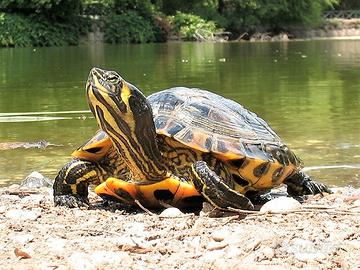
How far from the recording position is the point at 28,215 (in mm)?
3252

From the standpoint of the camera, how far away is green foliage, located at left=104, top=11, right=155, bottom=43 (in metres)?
37.2

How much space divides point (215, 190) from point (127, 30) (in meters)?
35.0

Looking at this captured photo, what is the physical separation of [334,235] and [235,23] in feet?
136

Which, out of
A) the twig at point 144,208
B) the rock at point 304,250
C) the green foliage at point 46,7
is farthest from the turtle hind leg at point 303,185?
the green foliage at point 46,7

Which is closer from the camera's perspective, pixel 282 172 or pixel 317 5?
pixel 282 172

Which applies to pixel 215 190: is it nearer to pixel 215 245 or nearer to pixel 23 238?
pixel 215 245

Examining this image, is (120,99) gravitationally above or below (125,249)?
above

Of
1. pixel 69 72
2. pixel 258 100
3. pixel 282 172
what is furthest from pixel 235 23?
pixel 282 172

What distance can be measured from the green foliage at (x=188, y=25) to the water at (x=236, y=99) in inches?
876

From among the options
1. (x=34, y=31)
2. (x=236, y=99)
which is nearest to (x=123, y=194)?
(x=236, y=99)

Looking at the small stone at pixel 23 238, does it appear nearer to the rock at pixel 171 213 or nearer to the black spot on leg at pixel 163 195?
the rock at pixel 171 213

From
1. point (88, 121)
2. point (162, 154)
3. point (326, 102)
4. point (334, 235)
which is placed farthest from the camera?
point (326, 102)

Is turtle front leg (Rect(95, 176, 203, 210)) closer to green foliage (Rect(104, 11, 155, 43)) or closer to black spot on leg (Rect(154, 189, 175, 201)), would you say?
black spot on leg (Rect(154, 189, 175, 201))

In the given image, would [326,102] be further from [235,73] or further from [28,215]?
[28,215]
